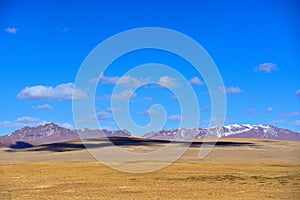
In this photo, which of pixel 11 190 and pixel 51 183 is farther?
pixel 51 183

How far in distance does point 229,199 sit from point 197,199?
2490mm

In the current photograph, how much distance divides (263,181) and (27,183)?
26484 millimetres

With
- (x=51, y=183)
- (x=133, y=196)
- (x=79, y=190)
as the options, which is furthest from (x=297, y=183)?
(x=51, y=183)

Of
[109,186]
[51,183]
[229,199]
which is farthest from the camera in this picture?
[51,183]

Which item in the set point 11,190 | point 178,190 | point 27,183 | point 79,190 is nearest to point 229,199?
point 178,190

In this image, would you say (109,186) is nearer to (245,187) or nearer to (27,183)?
(27,183)

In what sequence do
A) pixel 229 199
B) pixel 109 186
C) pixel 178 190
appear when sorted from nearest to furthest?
pixel 229 199 < pixel 178 190 < pixel 109 186

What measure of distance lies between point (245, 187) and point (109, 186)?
13.7 m

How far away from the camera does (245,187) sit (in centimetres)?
4188

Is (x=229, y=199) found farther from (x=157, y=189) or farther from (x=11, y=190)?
(x=11, y=190)

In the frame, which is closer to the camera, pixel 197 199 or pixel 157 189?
pixel 197 199

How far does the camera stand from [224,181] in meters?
48.1

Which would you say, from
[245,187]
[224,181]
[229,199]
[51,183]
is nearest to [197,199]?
[229,199]

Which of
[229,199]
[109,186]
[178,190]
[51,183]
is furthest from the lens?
[51,183]
